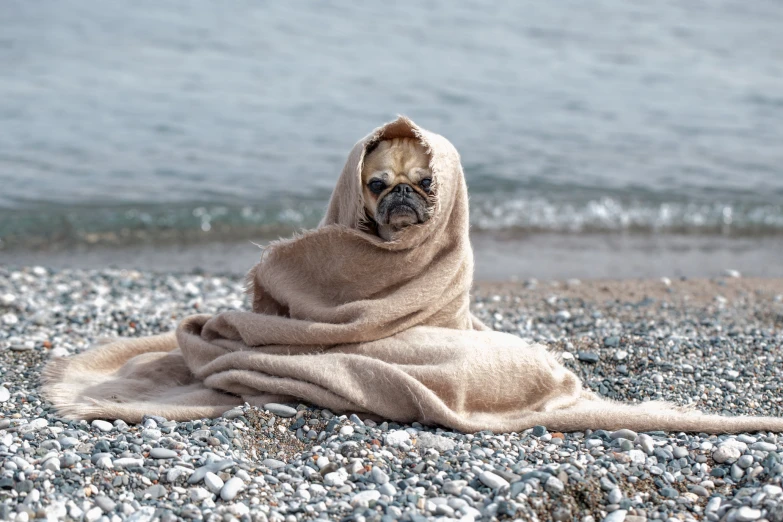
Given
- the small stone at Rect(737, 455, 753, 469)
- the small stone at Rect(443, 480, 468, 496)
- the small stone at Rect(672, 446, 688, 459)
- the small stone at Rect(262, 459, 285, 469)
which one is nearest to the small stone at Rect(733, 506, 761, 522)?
the small stone at Rect(737, 455, 753, 469)

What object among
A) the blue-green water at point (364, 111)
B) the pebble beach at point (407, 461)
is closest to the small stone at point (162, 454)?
the pebble beach at point (407, 461)

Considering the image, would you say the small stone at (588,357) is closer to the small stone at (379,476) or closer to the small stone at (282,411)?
the small stone at (282,411)

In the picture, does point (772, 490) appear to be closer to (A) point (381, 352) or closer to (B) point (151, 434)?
(A) point (381, 352)

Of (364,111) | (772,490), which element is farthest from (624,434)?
(364,111)

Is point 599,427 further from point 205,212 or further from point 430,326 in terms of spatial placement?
point 205,212

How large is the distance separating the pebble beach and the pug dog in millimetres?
1183

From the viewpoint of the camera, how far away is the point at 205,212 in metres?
13.3

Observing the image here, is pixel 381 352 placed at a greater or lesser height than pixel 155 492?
greater

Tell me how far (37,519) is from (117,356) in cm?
264

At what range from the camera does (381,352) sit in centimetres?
535

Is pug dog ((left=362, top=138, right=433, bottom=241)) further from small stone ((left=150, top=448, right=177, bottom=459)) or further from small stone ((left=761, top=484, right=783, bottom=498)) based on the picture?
small stone ((left=761, top=484, right=783, bottom=498))

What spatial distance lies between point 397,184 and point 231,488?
77.3 inches

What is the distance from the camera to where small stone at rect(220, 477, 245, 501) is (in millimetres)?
4125

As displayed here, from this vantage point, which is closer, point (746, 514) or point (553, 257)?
point (746, 514)
